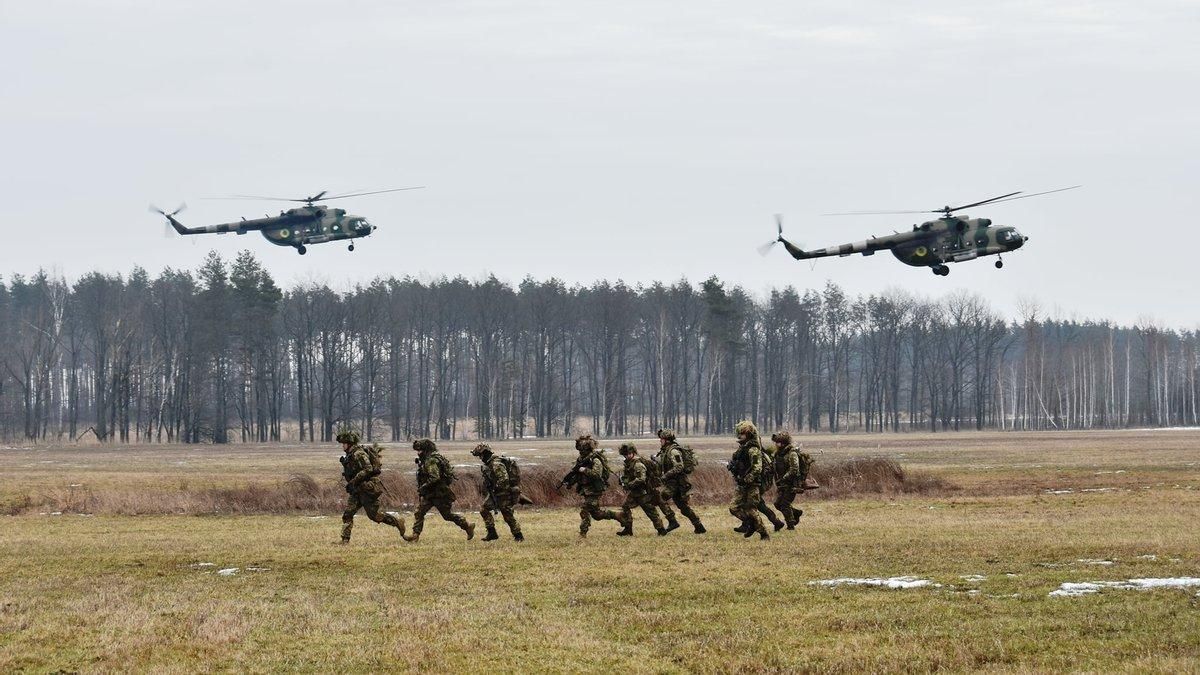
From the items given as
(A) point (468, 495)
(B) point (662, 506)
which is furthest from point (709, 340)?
(B) point (662, 506)

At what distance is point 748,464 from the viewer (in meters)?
23.3

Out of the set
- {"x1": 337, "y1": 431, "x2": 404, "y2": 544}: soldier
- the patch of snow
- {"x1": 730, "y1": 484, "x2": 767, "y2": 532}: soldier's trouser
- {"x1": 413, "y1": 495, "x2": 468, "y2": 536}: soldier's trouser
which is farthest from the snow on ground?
{"x1": 337, "y1": 431, "x2": 404, "y2": 544}: soldier

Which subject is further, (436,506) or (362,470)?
(436,506)

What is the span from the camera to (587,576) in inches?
723

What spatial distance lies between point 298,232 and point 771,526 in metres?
39.5

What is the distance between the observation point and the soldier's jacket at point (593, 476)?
23.9 meters

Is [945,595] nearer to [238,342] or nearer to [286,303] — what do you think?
[238,342]

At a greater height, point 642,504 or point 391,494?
point 642,504

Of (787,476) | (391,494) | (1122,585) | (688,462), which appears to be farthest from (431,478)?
(1122,585)

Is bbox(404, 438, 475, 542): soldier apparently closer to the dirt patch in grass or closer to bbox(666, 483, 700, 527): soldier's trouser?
bbox(666, 483, 700, 527): soldier's trouser

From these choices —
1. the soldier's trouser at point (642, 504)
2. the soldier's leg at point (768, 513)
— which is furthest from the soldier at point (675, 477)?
the soldier's leg at point (768, 513)

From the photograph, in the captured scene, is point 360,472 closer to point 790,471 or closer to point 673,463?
point 673,463

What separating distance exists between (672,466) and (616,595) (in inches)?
307

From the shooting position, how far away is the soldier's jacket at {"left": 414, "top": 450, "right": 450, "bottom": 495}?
2358 centimetres
